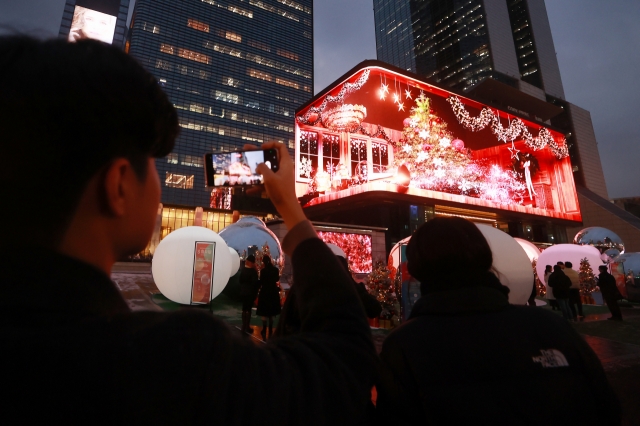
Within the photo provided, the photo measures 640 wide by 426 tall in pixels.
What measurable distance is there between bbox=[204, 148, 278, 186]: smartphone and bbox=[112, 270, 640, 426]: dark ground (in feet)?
2.61

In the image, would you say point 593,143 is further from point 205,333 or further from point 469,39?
point 205,333

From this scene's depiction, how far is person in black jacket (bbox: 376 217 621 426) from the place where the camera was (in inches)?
49.2

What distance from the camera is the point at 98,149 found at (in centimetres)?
66

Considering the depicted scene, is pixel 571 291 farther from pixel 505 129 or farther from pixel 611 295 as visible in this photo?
pixel 505 129

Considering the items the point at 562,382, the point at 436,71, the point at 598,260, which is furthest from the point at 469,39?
the point at 562,382

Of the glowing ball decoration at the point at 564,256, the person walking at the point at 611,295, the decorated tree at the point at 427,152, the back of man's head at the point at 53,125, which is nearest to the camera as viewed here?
the back of man's head at the point at 53,125

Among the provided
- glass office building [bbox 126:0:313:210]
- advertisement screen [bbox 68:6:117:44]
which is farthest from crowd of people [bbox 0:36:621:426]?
glass office building [bbox 126:0:313:210]

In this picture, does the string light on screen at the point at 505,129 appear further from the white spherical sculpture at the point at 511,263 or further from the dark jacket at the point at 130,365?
the dark jacket at the point at 130,365

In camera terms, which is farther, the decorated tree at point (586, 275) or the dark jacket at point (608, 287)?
the decorated tree at point (586, 275)

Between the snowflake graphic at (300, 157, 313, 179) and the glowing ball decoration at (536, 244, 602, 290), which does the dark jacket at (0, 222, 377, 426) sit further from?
the snowflake graphic at (300, 157, 313, 179)

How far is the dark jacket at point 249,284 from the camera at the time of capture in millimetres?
7348

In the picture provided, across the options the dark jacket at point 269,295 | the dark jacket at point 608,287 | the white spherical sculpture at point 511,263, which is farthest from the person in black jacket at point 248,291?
the dark jacket at point 608,287

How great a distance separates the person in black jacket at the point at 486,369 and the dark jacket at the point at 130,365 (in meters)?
0.76

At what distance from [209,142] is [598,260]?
65645mm
